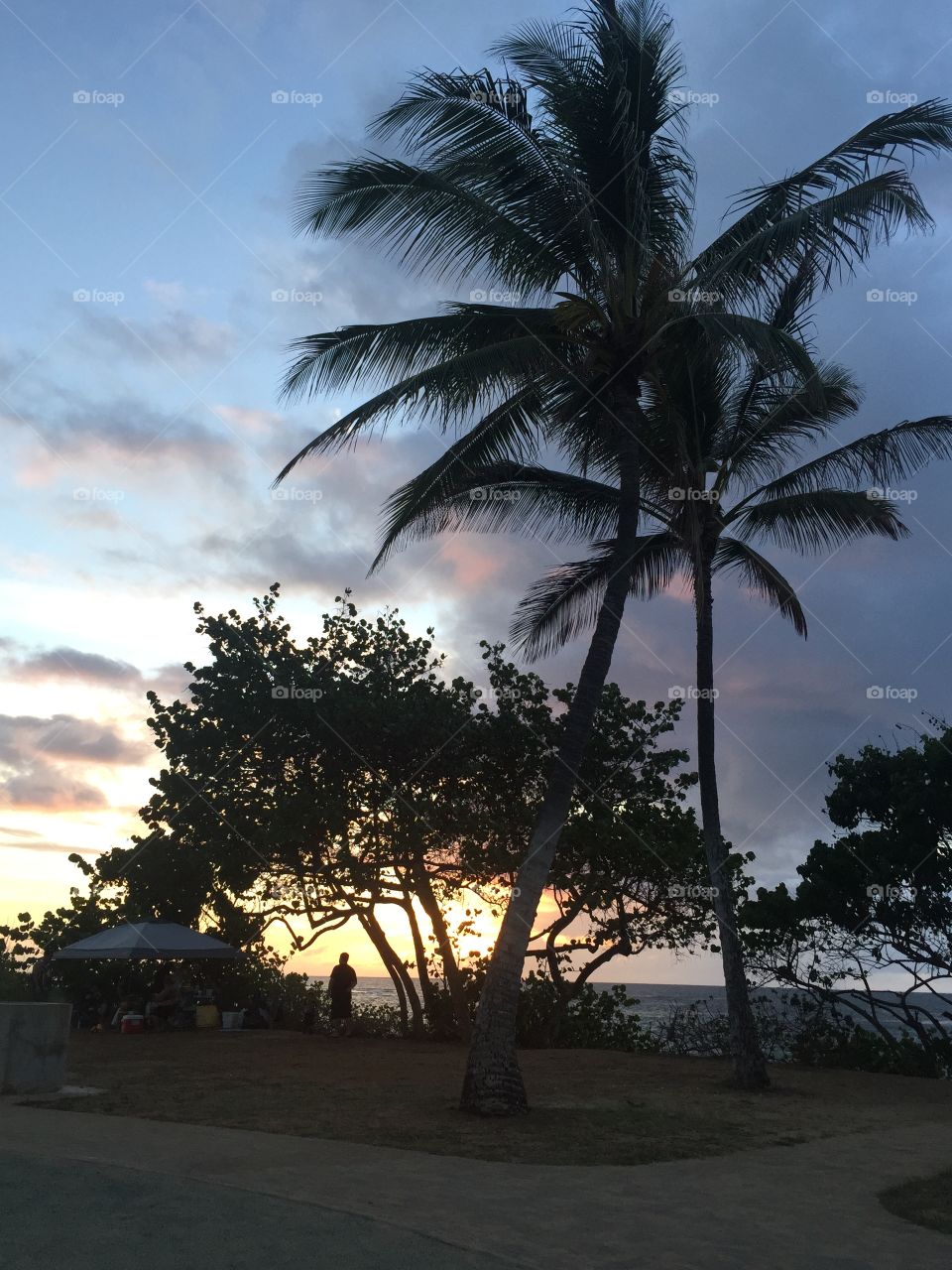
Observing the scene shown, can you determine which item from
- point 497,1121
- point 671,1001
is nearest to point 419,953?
point 497,1121

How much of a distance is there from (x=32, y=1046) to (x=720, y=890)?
29.2 feet

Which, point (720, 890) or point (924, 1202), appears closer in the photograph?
point (924, 1202)

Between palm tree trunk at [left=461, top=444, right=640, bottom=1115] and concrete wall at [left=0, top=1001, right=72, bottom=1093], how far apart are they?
4572 mm

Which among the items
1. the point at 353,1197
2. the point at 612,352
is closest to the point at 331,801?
the point at 612,352

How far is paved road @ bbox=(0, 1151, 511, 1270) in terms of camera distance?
18.1ft

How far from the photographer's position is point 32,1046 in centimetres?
1184

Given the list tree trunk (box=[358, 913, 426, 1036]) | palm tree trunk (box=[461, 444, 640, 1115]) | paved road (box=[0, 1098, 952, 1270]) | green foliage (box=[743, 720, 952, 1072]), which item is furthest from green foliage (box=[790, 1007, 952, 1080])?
paved road (box=[0, 1098, 952, 1270])

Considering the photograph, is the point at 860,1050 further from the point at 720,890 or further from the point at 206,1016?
the point at 206,1016

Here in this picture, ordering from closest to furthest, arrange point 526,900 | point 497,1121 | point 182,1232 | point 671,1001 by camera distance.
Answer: point 182,1232
point 497,1121
point 526,900
point 671,1001

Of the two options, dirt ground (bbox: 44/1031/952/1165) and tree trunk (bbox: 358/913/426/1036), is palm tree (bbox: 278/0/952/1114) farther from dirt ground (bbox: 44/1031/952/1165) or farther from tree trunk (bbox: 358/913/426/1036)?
tree trunk (bbox: 358/913/426/1036)

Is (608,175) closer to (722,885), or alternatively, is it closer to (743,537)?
(743,537)

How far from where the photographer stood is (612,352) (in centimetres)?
1347

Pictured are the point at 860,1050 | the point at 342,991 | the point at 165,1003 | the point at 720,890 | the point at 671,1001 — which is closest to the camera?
the point at 720,890

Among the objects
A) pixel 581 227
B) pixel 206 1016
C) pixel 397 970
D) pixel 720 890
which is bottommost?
pixel 206 1016
